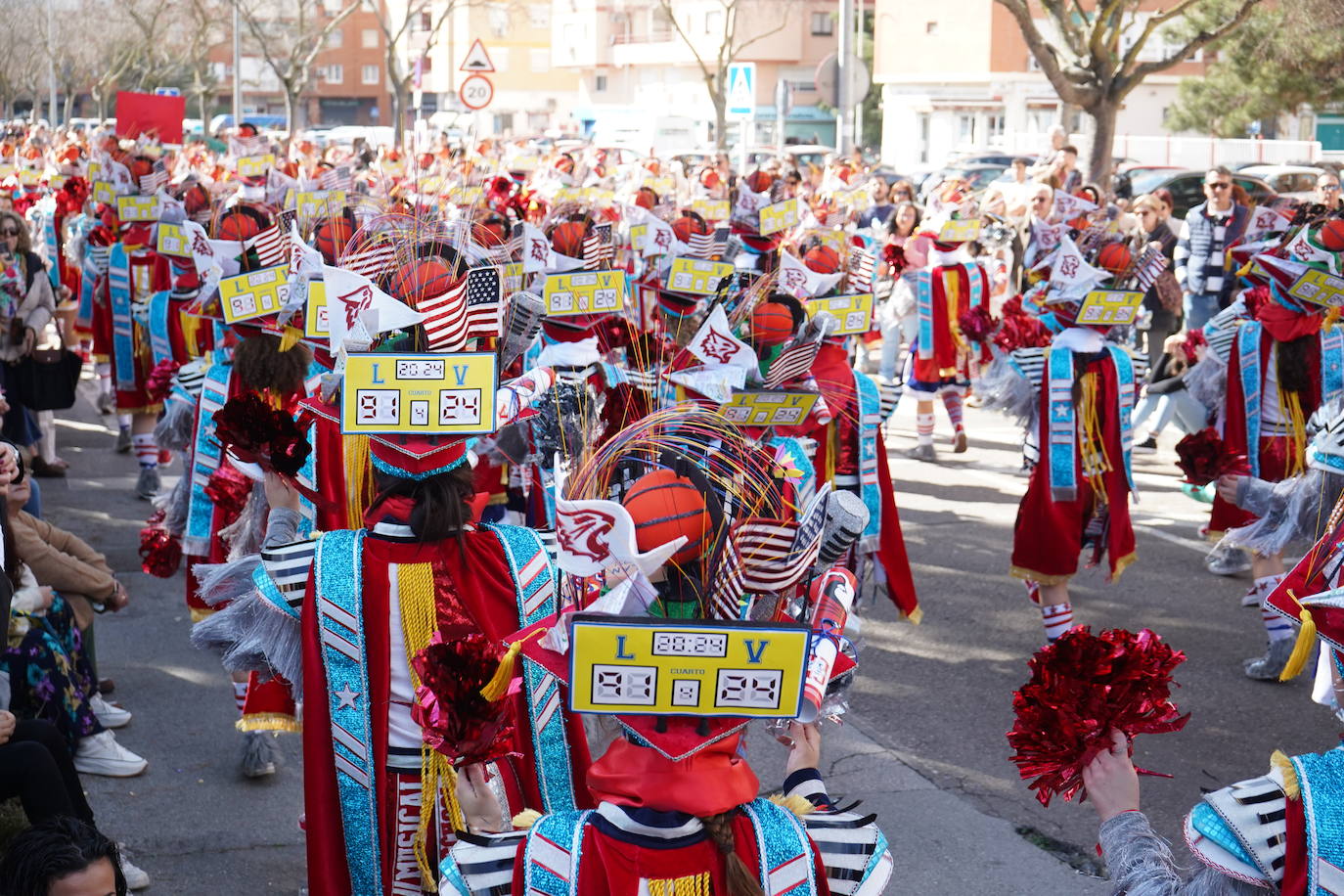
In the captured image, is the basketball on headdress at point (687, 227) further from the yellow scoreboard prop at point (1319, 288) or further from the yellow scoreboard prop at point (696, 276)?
the yellow scoreboard prop at point (1319, 288)


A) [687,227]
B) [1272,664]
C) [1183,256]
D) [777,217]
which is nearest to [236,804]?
[1272,664]

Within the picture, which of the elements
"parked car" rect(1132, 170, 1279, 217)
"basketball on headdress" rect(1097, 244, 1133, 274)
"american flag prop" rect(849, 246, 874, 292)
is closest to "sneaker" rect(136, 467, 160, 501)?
"american flag prop" rect(849, 246, 874, 292)

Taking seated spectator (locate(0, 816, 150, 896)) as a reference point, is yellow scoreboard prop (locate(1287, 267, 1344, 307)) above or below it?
above

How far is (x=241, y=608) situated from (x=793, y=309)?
3112 mm

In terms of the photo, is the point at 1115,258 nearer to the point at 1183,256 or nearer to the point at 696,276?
the point at 696,276

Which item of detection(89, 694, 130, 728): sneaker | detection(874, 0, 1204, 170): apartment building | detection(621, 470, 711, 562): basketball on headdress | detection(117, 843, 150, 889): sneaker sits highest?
detection(874, 0, 1204, 170): apartment building

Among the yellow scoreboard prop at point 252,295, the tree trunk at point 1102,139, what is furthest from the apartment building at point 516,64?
the yellow scoreboard prop at point 252,295

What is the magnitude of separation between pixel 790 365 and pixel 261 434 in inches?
88.2

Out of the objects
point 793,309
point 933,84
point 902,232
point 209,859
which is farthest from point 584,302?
point 933,84

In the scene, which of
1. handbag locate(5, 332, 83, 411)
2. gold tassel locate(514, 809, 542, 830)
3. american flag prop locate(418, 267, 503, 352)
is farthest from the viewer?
handbag locate(5, 332, 83, 411)

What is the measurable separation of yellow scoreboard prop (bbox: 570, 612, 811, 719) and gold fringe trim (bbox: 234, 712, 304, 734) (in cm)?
210

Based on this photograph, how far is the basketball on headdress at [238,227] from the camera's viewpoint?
773cm

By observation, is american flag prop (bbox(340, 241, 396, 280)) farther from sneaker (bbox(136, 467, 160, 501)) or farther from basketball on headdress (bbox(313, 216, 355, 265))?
sneaker (bbox(136, 467, 160, 501))

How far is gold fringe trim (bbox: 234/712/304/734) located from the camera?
14.8 ft
